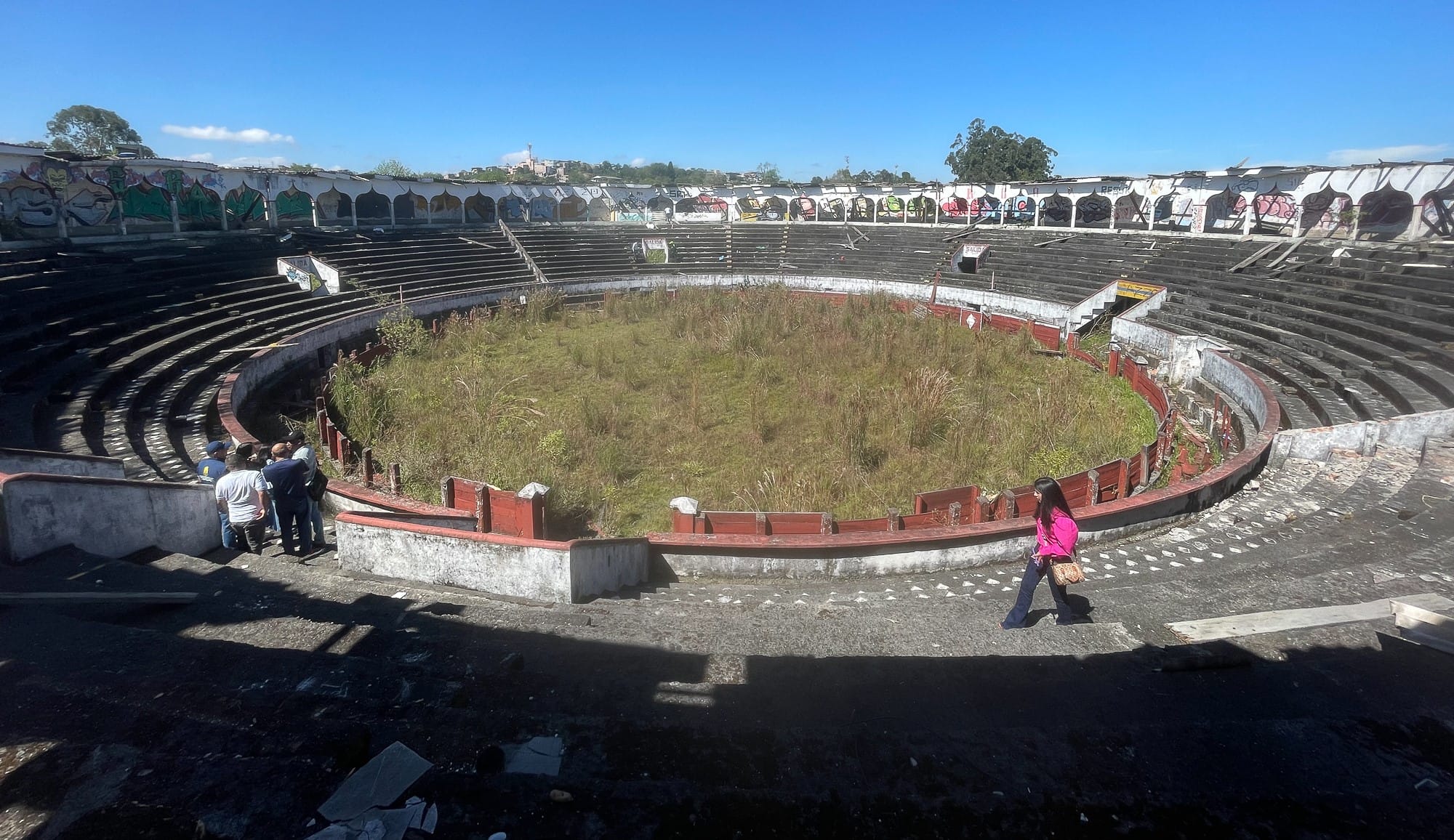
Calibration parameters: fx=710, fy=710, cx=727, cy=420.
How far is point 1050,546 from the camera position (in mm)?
4934

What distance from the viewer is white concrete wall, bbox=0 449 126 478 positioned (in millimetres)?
6184

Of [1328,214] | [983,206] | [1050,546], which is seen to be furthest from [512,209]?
[1050,546]

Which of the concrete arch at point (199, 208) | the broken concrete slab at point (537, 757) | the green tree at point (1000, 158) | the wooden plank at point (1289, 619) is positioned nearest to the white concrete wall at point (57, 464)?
the broken concrete slab at point (537, 757)

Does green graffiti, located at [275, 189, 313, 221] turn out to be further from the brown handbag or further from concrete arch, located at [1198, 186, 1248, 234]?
concrete arch, located at [1198, 186, 1248, 234]

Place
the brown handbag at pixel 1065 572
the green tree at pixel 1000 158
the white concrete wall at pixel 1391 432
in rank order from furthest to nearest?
the green tree at pixel 1000 158 < the white concrete wall at pixel 1391 432 < the brown handbag at pixel 1065 572

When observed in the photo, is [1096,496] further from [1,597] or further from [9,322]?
[9,322]

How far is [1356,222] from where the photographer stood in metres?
18.3

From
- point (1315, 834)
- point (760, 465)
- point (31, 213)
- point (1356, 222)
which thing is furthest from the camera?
point (1356, 222)

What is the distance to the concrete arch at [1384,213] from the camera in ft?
57.4

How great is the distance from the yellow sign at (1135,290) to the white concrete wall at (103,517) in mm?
20646

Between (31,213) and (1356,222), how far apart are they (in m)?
32.5

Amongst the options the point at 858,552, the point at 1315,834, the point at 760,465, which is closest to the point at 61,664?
the point at 858,552

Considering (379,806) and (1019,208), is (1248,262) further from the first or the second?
(379,806)

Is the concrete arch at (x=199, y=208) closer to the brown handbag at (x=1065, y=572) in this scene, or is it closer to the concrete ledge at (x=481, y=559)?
the concrete ledge at (x=481, y=559)
